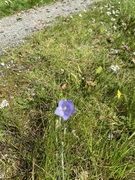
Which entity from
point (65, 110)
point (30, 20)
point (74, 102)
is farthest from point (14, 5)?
point (65, 110)

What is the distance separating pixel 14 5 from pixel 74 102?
4.58m

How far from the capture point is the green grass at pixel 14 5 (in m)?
6.25

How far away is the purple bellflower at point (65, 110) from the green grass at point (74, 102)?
340 millimetres

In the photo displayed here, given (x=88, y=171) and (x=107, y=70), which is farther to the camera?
(x=107, y=70)

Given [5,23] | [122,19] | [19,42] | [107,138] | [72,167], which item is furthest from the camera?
[5,23]

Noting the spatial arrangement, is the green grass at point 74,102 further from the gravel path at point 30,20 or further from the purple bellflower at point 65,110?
the gravel path at point 30,20

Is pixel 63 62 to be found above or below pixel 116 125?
above

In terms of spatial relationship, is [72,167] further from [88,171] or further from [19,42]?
[19,42]

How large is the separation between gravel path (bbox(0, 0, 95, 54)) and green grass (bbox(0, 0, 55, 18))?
230 mm

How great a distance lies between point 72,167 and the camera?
6.95 ft

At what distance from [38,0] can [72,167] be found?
5.73 m

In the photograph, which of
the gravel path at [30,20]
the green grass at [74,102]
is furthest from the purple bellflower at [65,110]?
the gravel path at [30,20]

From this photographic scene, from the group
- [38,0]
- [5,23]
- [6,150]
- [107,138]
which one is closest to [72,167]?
[107,138]

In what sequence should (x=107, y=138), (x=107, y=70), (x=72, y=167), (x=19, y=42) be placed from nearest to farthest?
(x=72, y=167)
(x=107, y=138)
(x=107, y=70)
(x=19, y=42)
